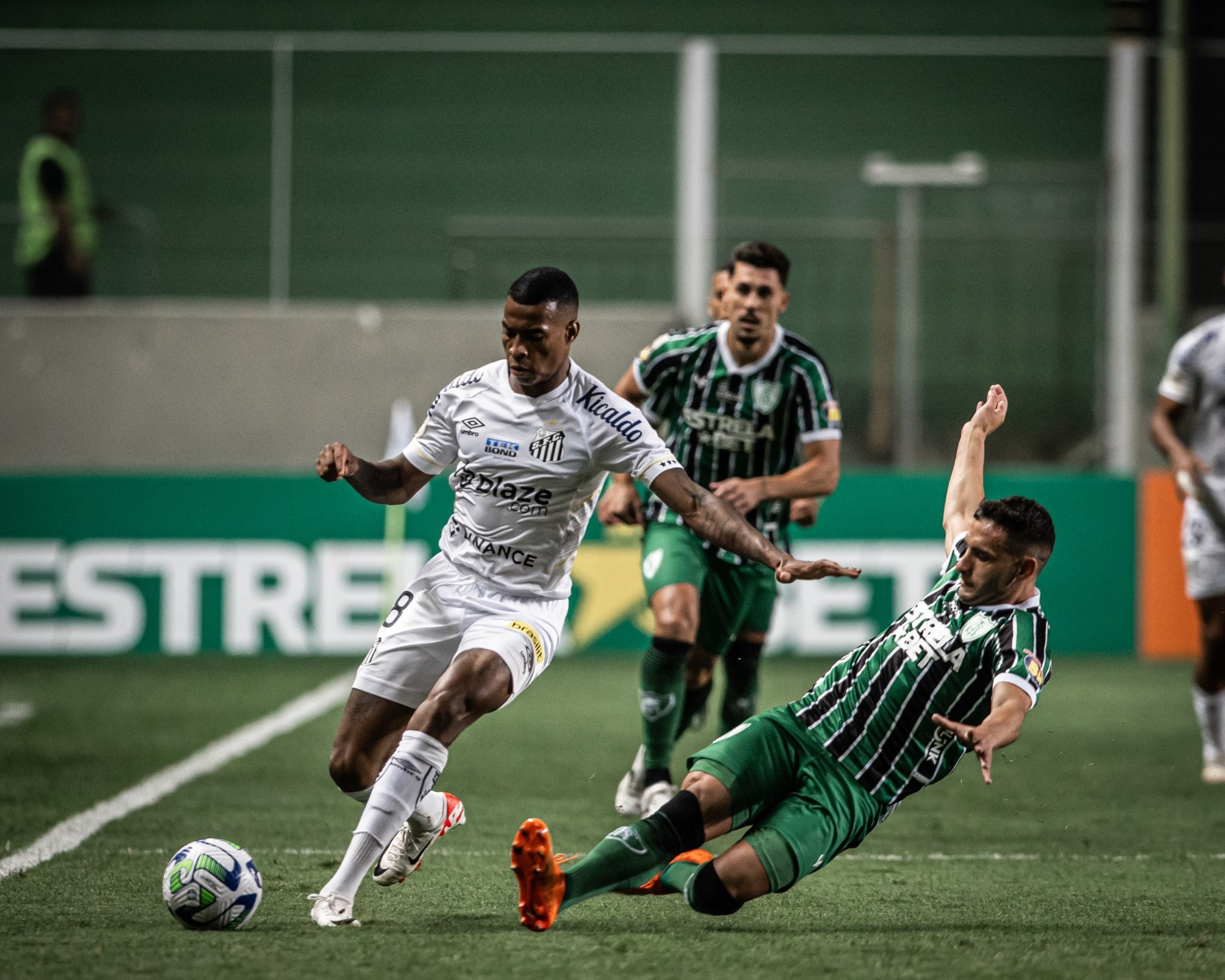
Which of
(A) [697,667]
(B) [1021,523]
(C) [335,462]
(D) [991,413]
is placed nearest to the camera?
(B) [1021,523]

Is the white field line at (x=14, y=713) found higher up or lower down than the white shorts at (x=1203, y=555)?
lower down

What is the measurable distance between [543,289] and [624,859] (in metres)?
1.62

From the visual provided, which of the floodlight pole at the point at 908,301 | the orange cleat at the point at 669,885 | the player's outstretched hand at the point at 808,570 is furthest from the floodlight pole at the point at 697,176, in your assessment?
the orange cleat at the point at 669,885

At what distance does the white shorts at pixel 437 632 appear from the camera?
5.23 metres

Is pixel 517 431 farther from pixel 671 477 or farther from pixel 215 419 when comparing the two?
pixel 215 419

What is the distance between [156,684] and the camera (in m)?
10.8

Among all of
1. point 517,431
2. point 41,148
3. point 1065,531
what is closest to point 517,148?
point 41,148

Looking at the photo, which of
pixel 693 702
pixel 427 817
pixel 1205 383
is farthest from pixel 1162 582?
pixel 427 817

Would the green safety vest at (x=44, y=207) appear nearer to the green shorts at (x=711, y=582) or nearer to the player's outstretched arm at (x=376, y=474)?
the green shorts at (x=711, y=582)

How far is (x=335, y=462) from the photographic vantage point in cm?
498

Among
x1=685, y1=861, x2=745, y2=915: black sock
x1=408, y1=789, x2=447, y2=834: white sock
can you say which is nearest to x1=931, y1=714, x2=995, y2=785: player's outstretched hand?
x1=685, y1=861, x2=745, y2=915: black sock

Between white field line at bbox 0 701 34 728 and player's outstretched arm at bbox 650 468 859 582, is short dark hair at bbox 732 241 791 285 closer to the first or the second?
player's outstretched arm at bbox 650 468 859 582

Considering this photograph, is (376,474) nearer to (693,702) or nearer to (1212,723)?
(693,702)

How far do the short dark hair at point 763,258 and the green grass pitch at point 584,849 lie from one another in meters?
2.22
